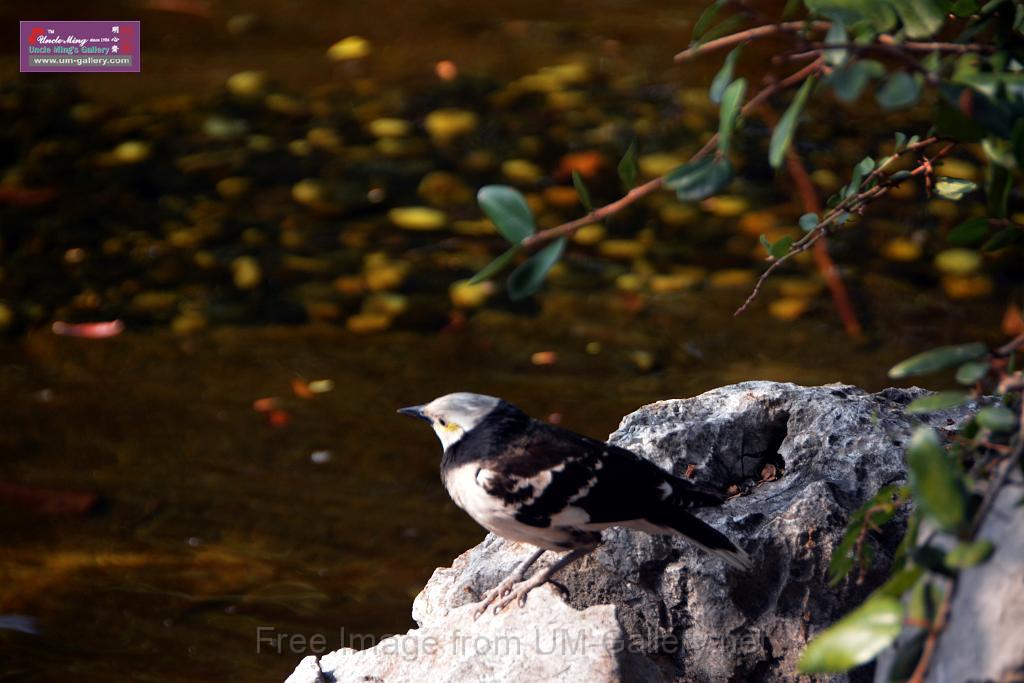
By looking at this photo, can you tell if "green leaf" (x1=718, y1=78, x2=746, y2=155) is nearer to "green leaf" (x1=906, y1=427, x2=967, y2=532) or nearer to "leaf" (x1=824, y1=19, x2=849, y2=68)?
"leaf" (x1=824, y1=19, x2=849, y2=68)

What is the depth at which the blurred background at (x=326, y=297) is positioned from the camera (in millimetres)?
3615

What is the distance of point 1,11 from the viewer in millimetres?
7180

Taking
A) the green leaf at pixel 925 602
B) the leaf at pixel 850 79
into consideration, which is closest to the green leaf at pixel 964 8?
the leaf at pixel 850 79

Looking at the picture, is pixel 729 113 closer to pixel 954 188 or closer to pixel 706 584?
pixel 954 188

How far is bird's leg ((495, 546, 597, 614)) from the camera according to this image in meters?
2.36

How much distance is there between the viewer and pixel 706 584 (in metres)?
2.39

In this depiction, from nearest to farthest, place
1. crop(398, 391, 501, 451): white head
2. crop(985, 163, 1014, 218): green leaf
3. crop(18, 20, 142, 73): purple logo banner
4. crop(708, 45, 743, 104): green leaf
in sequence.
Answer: crop(708, 45, 743, 104): green leaf < crop(985, 163, 1014, 218): green leaf < crop(398, 391, 501, 451): white head < crop(18, 20, 142, 73): purple logo banner

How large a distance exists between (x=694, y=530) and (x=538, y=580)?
1.19ft

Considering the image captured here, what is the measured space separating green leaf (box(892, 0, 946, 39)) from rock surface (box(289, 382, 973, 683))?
1094 millimetres

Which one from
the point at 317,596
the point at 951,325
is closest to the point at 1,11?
the point at 317,596

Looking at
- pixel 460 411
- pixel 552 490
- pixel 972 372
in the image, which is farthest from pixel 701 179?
pixel 460 411

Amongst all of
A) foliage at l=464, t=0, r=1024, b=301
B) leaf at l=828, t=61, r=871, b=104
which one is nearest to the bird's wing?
foliage at l=464, t=0, r=1024, b=301

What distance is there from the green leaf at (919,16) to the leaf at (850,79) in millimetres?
175

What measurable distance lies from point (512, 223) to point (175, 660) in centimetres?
Result: 210
